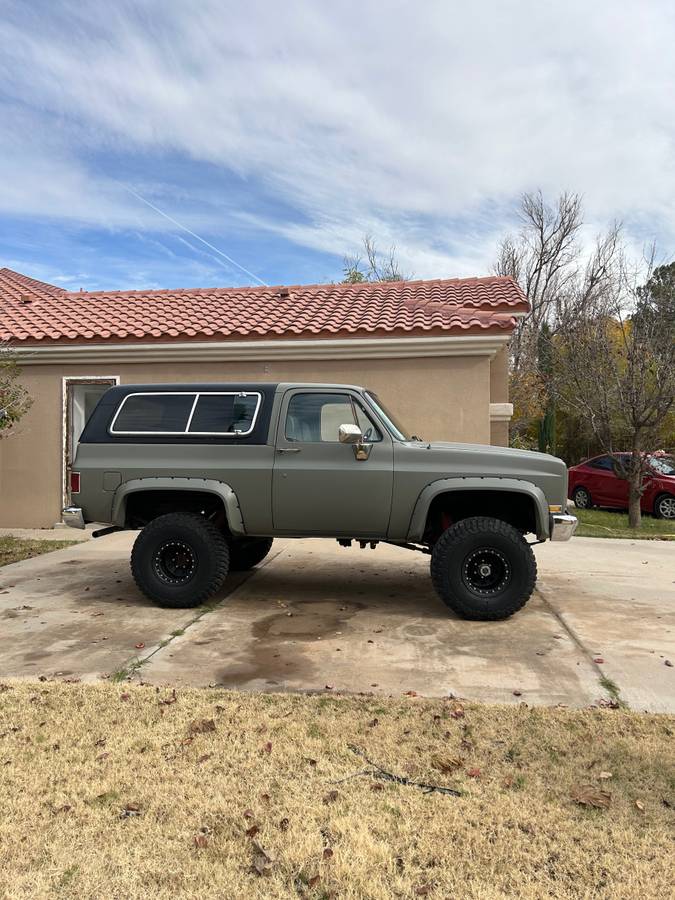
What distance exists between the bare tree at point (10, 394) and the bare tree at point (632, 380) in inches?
430

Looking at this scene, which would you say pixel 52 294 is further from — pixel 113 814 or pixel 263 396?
pixel 113 814

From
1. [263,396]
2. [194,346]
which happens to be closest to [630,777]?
[263,396]

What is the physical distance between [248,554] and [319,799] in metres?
4.60

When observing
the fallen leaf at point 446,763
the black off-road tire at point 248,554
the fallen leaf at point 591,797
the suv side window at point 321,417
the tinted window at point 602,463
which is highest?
the suv side window at point 321,417

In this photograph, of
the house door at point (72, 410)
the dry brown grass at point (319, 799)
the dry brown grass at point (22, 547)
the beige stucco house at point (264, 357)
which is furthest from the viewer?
the house door at point (72, 410)

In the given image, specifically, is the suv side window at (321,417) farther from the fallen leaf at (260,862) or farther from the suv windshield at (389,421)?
the fallen leaf at (260,862)

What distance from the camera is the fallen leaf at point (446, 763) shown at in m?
3.16

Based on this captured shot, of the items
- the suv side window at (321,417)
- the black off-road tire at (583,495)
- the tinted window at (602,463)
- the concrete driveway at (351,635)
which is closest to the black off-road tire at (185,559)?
the concrete driveway at (351,635)

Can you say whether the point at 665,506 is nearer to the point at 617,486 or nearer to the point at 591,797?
the point at 617,486

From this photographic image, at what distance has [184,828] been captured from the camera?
2.69 m

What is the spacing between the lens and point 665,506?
1497cm

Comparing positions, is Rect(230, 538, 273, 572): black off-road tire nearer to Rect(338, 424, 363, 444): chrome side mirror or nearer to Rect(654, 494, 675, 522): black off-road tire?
Rect(338, 424, 363, 444): chrome side mirror

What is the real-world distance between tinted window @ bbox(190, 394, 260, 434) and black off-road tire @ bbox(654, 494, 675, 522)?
12.2 m

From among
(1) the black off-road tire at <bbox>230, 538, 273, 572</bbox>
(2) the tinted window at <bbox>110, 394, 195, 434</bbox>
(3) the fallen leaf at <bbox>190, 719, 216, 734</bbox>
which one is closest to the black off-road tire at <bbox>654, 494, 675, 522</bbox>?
(1) the black off-road tire at <bbox>230, 538, 273, 572</bbox>
